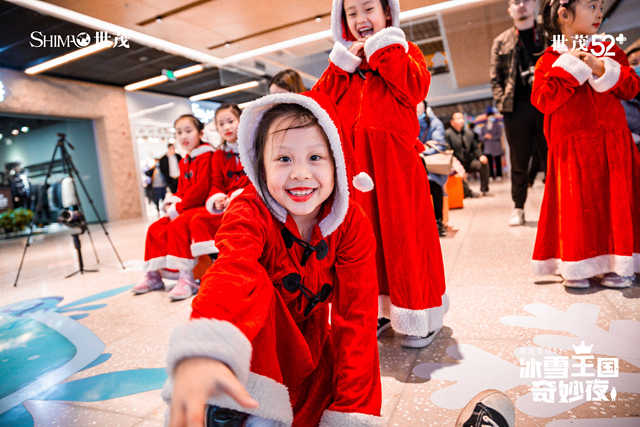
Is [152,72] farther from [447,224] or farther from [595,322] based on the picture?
[595,322]

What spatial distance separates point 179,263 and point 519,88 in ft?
8.94

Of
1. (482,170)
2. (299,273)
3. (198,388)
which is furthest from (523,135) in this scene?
(482,170)

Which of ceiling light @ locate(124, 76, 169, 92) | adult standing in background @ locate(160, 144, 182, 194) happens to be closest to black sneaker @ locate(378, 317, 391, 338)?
adult standing in background @ locate(160, 144, 182, 194)

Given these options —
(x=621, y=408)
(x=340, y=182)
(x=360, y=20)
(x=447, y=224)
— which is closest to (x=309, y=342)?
(x=340, y=182)

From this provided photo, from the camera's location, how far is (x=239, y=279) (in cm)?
66

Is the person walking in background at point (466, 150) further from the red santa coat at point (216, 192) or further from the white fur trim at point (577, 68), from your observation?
the white fur trim at point (577, 68)

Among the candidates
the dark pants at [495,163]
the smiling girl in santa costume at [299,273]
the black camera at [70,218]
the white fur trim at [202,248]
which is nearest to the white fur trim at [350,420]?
the smiling girl in santa costume at [299,273]

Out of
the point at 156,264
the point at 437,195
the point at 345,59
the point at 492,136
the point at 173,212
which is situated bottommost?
the point at 156,264

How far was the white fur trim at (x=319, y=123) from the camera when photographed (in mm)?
828

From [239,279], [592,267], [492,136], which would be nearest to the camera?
[239,279]

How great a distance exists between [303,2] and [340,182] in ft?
16.5

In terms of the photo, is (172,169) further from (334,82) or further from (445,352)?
(445,352)

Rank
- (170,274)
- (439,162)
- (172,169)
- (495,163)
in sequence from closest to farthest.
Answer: (170,274), (439,162), (172,169), (495,163)

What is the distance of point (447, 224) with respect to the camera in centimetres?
396
